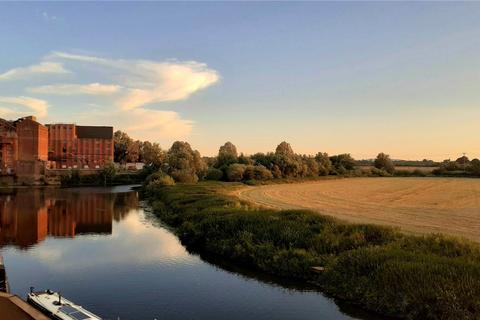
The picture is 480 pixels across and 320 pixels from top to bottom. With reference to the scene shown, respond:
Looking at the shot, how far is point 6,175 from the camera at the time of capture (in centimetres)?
8375

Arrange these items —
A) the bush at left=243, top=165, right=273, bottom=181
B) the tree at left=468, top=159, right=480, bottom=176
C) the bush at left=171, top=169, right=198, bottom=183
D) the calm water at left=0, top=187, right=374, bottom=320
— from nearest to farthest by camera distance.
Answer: the calm water at left=0, top=187, right=374, bottom=320
the bush at left=171, top=169, right=198, bottom=183
the bush at left=243, top=165, right=273, bottom=181
the tree at left=468, top=159, right=480, bottom=176

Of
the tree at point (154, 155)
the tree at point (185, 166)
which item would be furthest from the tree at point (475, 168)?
the tree at point (154, 155)

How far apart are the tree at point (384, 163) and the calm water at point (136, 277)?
124003 millimetres

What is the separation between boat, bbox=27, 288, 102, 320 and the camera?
14586mm

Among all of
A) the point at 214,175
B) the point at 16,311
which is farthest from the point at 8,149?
the point at 16,311

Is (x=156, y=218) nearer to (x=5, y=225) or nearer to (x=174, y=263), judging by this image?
(x=5, y=225)

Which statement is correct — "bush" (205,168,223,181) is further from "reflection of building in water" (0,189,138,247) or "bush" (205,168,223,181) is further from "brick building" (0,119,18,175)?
"brick building" (0,119,18,175)

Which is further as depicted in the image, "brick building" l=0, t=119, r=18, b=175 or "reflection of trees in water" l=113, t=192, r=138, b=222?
"brick building" l=0, t=119, r=18, b=175

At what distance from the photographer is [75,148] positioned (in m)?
110

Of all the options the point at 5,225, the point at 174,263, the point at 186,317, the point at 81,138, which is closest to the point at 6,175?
the point at 81,138

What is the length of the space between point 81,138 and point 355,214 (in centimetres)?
8931

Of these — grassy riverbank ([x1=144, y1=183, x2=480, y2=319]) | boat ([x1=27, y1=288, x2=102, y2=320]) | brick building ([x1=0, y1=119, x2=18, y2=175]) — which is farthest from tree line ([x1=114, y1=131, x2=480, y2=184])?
boat ([x1=27, y1=288, x2=102, y2=320])

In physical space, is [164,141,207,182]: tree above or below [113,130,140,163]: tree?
below

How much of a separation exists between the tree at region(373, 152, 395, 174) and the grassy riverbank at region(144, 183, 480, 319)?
126119 mm
